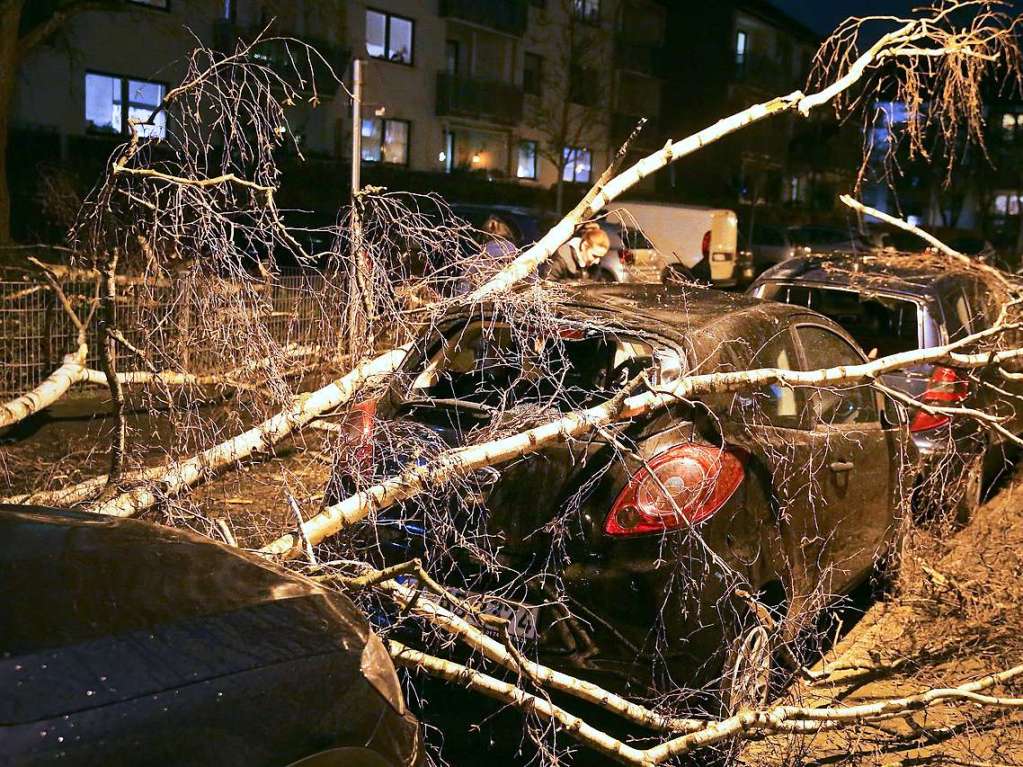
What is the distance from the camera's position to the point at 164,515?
4.20 meters

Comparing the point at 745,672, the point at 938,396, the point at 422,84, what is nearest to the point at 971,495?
the point at 938,396

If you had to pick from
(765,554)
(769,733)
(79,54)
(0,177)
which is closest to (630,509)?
(765,554)

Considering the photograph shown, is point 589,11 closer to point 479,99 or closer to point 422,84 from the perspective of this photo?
Result: point 479,99

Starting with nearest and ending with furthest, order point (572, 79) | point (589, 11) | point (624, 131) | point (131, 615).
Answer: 1. point (131, 615)
2. point (572, 79)
3. point (589, 11)
4. point (624, 131)

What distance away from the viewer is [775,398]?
470 centimetres

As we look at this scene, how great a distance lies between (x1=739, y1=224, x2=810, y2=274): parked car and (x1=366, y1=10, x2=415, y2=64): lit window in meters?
12.0

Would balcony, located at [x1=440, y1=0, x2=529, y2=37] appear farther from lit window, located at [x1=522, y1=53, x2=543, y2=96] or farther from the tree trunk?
the tree trunk

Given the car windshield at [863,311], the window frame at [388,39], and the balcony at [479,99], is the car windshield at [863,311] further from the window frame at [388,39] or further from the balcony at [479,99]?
the balcony at [479,99]

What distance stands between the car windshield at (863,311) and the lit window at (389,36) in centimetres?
2521

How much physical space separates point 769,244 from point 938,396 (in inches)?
834

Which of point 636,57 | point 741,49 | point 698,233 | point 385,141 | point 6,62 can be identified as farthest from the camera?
point 741,49

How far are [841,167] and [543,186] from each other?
19397 mm

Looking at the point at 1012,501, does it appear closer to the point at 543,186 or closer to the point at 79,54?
the point at 79,54

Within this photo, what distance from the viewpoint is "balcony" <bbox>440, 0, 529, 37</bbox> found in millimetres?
33594
